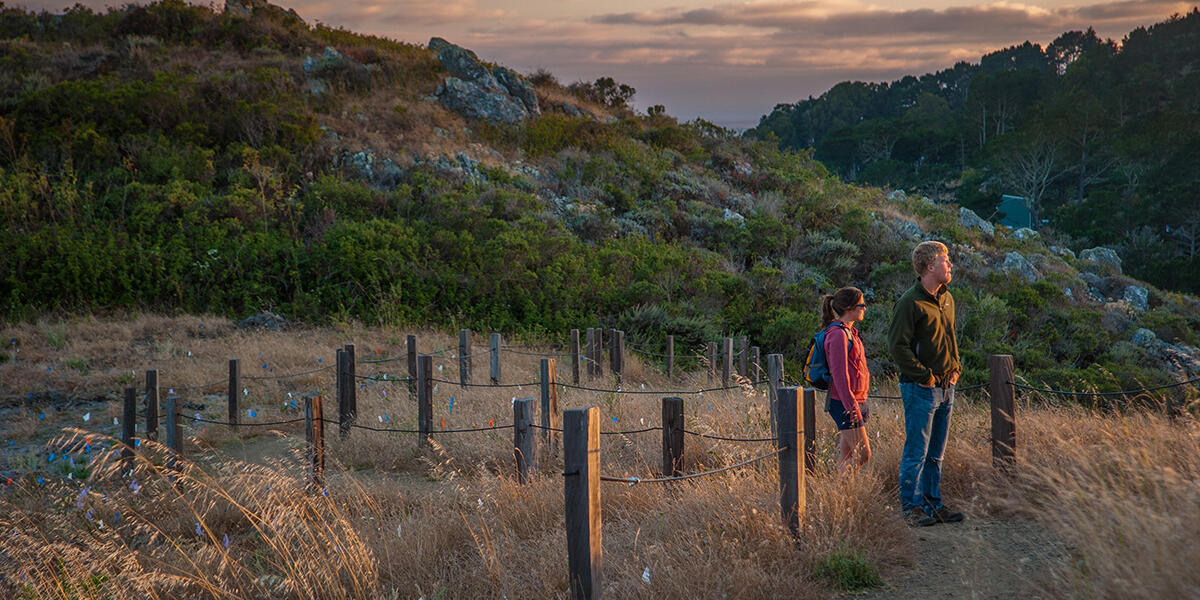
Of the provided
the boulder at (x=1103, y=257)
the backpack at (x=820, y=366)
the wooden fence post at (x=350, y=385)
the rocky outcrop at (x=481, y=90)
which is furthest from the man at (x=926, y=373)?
the boulder at (x=1103, y=257)

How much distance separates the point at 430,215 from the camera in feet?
61.0

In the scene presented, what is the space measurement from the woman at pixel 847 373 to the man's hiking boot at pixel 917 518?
434mm

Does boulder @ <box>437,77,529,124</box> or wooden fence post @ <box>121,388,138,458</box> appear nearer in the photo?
wooden fence post @ <box>121,388,138,458</box>

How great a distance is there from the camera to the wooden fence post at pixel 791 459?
4.50 meters

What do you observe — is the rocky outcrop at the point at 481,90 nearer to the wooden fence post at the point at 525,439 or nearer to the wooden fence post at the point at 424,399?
the wooden fence post at the point at 424,399

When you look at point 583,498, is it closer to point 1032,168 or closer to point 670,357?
point 670,357

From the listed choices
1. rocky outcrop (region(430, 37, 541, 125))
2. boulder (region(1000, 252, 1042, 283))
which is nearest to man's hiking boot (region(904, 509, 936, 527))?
boulder (region(1000, 252, 1042, 283))

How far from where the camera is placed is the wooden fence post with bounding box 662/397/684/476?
6.08m

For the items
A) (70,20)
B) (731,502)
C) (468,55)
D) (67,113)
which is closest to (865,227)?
(468,55)

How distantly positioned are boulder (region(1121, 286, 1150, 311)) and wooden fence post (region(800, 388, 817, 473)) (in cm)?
2269

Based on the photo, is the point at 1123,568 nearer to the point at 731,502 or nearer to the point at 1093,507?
the point at 1093,507

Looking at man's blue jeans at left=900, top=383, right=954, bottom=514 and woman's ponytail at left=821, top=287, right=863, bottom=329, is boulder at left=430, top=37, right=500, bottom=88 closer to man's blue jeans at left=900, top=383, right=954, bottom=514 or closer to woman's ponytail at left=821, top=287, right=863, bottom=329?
woman's ponytail at left=821, top=287, right=863, bottom=329

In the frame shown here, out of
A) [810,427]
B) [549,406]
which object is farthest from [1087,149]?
[810,427]

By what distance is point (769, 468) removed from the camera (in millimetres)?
5371
